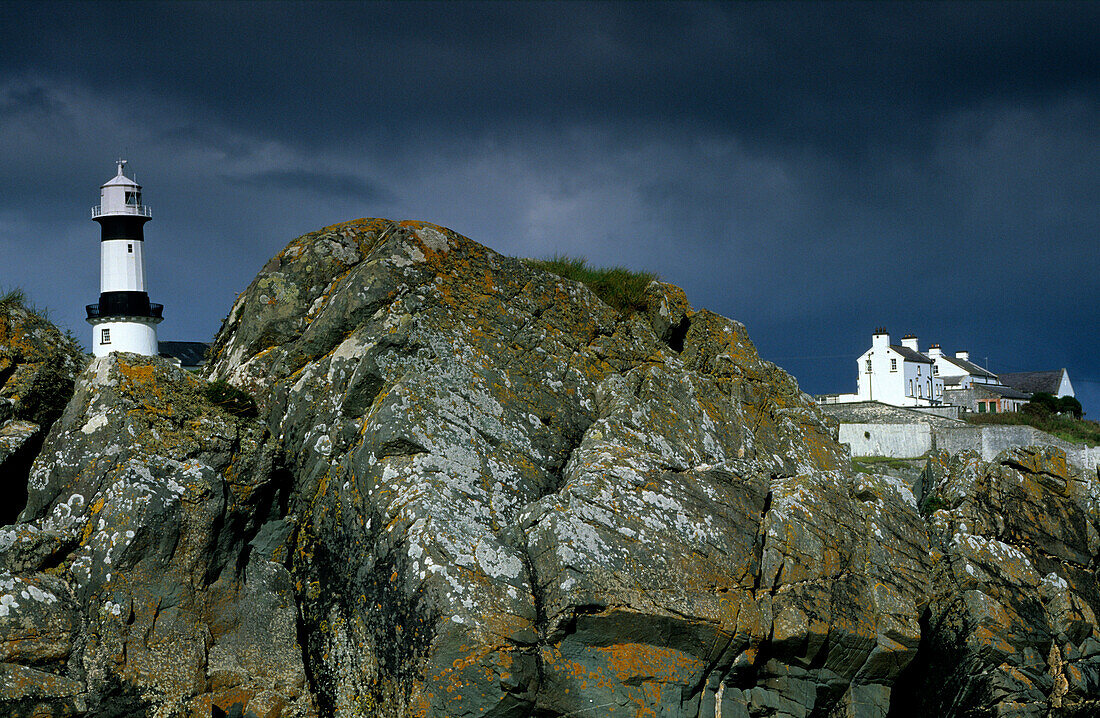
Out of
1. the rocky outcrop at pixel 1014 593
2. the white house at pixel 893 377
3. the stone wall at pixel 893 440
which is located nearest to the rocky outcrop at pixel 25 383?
the rocky outcrop at pixel 1014 593

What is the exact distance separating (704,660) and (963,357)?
109m

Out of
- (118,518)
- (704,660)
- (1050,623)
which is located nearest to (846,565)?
(704,660)

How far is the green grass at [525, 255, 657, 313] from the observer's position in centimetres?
1591

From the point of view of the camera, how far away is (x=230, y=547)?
1175cm

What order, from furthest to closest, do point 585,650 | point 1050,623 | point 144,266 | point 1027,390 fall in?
point 1027,390 → point 144,266 → point 1050,623 → point 585,650

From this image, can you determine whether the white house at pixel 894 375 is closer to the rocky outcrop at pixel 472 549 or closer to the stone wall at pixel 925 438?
the stone wall at pixel 925 438

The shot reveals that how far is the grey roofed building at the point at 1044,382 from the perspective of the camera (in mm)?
102938

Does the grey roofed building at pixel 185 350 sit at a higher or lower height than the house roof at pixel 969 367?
higher

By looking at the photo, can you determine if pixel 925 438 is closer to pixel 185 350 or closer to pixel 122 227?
pixel 122 227

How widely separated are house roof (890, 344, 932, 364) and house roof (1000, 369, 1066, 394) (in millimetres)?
13544

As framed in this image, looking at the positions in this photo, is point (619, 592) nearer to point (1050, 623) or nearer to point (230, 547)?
point (230, 547)

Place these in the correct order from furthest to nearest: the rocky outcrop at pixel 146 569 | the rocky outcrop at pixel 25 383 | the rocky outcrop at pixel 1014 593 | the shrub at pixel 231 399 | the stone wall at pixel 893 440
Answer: the stone wall at pixel 893 440, the shrub at pixel 231 399, the rocky outcrop at pixel 25 383, the rocky outcrop at pixel 1014 593, the rocky outcrop at pixel 146 569

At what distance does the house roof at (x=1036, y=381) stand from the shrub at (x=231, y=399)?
105 m

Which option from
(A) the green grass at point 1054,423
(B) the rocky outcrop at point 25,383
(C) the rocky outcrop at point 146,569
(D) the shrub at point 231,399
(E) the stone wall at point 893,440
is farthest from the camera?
(A) the green grass at point 1054,423
